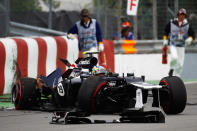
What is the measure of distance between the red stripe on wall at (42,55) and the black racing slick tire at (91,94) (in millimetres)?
5723

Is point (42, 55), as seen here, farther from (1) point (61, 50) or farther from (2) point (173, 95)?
(2) point (173, 95)

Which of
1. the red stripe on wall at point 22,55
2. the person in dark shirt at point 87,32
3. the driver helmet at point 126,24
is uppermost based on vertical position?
the driver helmet at point 126,24

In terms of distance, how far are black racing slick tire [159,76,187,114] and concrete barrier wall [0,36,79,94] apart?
493 cm

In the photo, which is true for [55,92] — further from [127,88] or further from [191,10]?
[191,10]

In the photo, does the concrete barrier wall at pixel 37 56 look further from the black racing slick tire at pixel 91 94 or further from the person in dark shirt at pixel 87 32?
the black racing slick tire at pixel 91 94

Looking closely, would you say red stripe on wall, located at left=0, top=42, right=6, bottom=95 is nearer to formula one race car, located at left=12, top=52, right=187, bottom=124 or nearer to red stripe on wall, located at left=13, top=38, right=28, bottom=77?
red stripe on wall, located at left=13, top=38, right=28, bottom=77

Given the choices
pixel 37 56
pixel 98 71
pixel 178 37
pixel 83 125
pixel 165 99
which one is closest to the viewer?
pixel 83 125

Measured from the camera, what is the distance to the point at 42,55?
1398 cm

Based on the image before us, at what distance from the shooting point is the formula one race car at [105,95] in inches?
315

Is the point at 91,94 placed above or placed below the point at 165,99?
above

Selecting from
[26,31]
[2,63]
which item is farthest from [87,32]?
[26,31]

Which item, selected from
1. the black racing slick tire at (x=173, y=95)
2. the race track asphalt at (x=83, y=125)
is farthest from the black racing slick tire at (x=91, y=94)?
the black racing slick tire at (x=173, y=95)

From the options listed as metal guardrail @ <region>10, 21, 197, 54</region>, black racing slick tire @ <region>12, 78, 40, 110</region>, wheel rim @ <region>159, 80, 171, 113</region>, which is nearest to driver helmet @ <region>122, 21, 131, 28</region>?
metal guardrail @ <region>10, 21, 197, 54</region>

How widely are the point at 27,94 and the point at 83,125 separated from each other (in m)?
2.64
